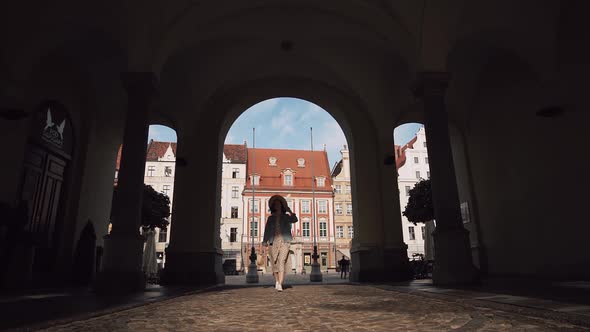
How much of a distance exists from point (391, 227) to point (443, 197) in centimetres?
441

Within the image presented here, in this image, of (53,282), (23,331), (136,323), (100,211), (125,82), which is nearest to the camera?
(23,331)

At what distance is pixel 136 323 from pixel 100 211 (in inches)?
403

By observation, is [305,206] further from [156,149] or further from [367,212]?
[367,212]

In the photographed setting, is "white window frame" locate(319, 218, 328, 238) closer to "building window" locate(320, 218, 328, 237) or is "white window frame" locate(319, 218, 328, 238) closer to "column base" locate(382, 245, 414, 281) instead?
"building window" locate(320, 218, 328, 237)

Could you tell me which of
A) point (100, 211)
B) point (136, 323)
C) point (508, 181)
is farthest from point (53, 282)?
point (508, 181)

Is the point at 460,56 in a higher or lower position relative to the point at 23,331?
higher

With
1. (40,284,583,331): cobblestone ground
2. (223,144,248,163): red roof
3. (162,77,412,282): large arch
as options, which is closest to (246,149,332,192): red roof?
(223,144,248,163): red roof

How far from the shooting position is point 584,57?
8.70 metres

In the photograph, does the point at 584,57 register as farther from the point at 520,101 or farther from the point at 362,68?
the point at 362,68

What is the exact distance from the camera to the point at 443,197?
7914 millimetres

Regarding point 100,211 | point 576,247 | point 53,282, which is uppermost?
point 100,211

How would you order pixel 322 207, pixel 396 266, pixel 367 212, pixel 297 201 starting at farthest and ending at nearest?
pixel 322 207, pixel 297 201, pixel 367 212, pixel 396 266

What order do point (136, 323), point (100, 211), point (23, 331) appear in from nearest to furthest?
1. point (23, 331)
2. point (136, 323)
3. point (100, 211)

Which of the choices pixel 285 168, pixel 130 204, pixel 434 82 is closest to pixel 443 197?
pixel 434 82
